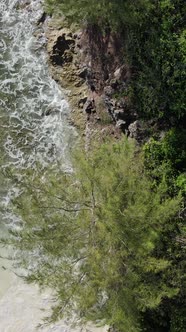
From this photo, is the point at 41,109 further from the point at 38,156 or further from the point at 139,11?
the point at 139,11

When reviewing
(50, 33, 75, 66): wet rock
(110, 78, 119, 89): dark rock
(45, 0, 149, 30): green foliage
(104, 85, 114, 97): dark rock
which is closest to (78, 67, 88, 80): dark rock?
(50, 33, 75, 66): wet rock

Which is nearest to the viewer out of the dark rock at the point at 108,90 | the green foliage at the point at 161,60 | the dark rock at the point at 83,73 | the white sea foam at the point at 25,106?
the green foliage at the point at 161,60

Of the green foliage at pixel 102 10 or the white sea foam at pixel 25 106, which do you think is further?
the white sea foam at pixel 25 106

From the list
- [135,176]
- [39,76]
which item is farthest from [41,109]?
[135,176]

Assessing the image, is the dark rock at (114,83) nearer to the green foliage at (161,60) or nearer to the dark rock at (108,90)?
the dark rock at (108,90)

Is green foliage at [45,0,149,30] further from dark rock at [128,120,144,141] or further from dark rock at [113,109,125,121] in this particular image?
dark rock at [128,120,144,141]

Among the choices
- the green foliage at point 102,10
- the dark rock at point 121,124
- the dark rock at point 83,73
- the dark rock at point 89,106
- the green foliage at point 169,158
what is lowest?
the green foliage at point 169,158

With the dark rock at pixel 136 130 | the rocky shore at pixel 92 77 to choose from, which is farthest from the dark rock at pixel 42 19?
the dark rock at pixel 136 130

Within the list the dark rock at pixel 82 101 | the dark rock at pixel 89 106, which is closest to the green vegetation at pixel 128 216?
the dark rock at pixel 89 106

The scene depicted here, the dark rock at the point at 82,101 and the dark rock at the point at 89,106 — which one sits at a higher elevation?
the dark rock at the point at 82,101

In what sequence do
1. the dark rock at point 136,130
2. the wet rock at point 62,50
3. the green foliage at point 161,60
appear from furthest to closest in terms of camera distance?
the wet rock at point 62,50 < the dark rock at point 136,130 < the green foliage at point 161,60
